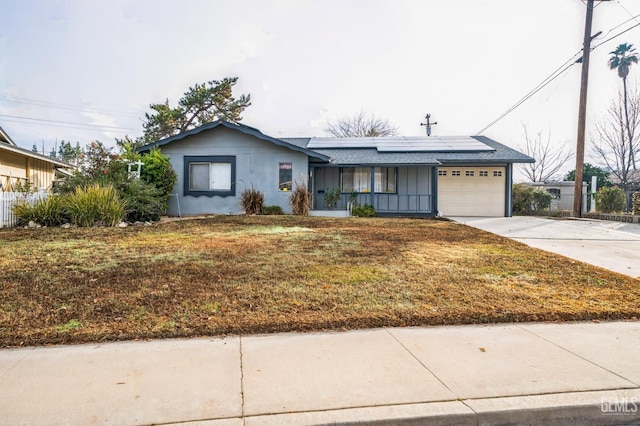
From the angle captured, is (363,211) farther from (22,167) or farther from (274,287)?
(22,167)

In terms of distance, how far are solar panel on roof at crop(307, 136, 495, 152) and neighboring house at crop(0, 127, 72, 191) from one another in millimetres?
12084

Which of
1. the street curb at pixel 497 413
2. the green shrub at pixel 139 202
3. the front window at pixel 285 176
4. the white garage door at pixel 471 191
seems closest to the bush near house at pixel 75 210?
the green shrub at pixel 139 202

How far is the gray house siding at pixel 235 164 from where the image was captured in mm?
15320

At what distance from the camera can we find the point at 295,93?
69.5 ft

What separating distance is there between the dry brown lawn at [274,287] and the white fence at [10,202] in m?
3.32

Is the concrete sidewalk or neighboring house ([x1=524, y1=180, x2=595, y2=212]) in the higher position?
neighboring house ([x1=524, y1=180, x2=595, y2=212])

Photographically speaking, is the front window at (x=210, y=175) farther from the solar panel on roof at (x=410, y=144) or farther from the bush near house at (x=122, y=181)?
the solar panel on roof at (x=410, y=144)

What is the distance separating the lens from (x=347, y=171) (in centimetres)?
1745

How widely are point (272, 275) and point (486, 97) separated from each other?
24.3 meters

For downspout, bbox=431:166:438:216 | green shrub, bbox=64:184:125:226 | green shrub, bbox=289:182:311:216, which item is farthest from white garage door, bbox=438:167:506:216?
green shrub, bbox=64:184:125:226

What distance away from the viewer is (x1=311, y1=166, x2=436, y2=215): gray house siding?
55.4 ft

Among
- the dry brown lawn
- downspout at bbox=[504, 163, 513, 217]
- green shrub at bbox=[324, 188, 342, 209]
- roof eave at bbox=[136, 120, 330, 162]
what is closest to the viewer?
the dry brown lawn

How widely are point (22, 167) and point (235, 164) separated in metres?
10.0

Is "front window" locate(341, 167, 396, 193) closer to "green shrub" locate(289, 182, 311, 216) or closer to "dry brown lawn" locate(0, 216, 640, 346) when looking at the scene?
"green shrub" locate(289, 182, 311, 216)
